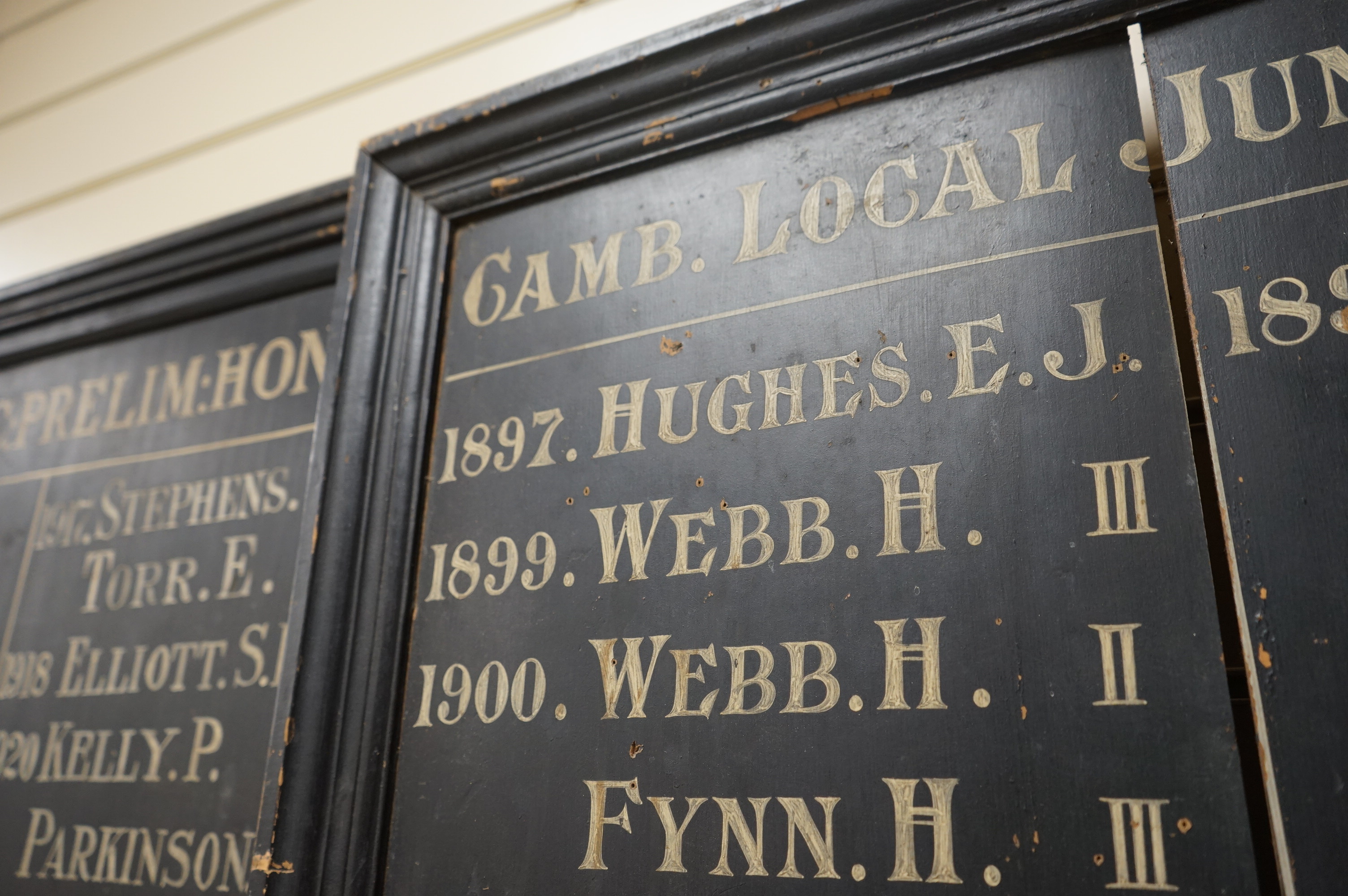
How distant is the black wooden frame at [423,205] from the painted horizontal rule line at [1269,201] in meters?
0.23

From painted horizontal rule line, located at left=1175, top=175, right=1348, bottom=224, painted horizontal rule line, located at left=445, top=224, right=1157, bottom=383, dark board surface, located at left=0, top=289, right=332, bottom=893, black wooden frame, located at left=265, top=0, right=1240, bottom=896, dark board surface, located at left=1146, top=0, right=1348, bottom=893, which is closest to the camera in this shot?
dark board surface, located at left=1146, top=0, right=1348, bottom=893

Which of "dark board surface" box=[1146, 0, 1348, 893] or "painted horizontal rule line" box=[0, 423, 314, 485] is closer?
"dark board surface" box=[1146, 0, 1348, 893]

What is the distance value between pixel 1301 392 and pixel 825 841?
0.56 metres

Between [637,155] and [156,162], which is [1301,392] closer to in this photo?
[637,155]

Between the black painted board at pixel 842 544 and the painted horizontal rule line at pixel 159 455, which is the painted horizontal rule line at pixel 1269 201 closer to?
the black painted board at pixel 842 544

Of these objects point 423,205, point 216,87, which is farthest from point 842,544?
point 216,87

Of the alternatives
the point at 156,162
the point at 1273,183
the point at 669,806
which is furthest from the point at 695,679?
the point at 156,162

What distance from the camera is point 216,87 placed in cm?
186

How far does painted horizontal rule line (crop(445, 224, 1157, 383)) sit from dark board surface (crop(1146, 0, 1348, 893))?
0.31 feet

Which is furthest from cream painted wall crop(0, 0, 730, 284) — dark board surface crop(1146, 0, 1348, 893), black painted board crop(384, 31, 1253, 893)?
dark board surface crop(1146, 0, 1348, 893)

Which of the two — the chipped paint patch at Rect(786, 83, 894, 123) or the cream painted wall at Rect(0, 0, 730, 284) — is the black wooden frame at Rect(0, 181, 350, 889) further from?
the chipped paint patch at Rect(786, 83, 894, 123)

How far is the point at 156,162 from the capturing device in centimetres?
187

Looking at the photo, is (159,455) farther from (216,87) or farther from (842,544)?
(842,544)

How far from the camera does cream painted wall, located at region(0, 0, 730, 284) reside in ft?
5.06
